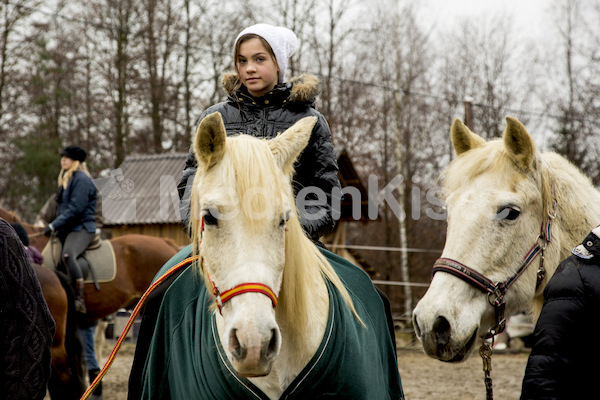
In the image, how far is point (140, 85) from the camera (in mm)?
22578

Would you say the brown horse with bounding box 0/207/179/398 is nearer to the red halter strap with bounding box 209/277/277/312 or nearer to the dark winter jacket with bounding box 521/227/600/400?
the red halter strap with bounding box 209/277/277/312

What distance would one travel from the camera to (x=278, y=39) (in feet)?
10.7

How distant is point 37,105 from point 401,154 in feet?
41.7

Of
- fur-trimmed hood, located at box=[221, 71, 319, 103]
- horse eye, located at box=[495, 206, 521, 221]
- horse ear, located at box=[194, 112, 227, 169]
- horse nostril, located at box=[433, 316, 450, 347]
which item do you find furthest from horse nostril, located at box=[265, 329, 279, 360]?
fur-trimmed hood, located at box=[221, 71, 319, 103]

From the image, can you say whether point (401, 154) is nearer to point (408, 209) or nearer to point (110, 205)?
point (408, 209)

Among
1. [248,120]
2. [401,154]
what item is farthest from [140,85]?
[248,120]

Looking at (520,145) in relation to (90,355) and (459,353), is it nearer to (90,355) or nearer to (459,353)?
(459,353)

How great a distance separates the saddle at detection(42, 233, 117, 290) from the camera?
8.74 m

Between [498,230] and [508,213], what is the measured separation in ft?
0.28

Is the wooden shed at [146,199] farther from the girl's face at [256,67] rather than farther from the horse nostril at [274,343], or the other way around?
the horse nostril at [274,343]

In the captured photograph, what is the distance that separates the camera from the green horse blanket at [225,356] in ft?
7.89

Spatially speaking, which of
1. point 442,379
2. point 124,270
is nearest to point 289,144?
point 124,270

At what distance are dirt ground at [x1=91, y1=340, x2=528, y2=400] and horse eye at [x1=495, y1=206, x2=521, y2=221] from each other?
5058 millimetres

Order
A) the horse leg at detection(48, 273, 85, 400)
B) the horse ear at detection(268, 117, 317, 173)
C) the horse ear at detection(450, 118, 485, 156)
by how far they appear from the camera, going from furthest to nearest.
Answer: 1. the horse leg at detection(48, 273, 85, 400)
2. the horse ear at detection(450, 118, 485, 156)
3. the horse ear at detection(268, 117, 317, 173)
